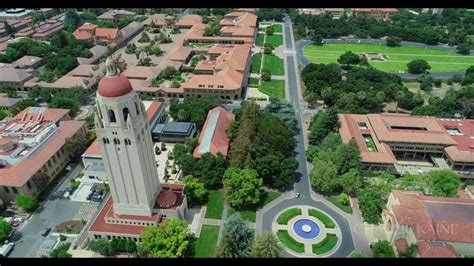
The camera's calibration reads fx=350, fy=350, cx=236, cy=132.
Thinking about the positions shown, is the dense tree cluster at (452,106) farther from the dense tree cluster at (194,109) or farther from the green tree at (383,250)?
the dense tree cluster at (194,109)

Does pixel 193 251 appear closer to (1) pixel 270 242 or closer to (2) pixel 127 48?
(1) pixel 270 242

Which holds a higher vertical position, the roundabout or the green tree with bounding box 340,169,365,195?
the green tree with bounding box 340,169,365,195

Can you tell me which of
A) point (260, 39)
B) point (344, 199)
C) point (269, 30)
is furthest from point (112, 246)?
point (269, 30)

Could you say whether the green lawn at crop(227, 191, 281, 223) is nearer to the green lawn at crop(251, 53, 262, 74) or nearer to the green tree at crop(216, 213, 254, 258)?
the green tree at crop(216, 213, 254, 258)

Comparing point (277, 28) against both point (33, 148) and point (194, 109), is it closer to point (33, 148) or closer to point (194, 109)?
point (194, 109)

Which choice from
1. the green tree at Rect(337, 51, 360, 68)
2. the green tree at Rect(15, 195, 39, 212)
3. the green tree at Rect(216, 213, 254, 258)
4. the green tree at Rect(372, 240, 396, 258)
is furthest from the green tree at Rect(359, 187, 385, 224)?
the green tree at Rect(337, 51, 360, 68)
